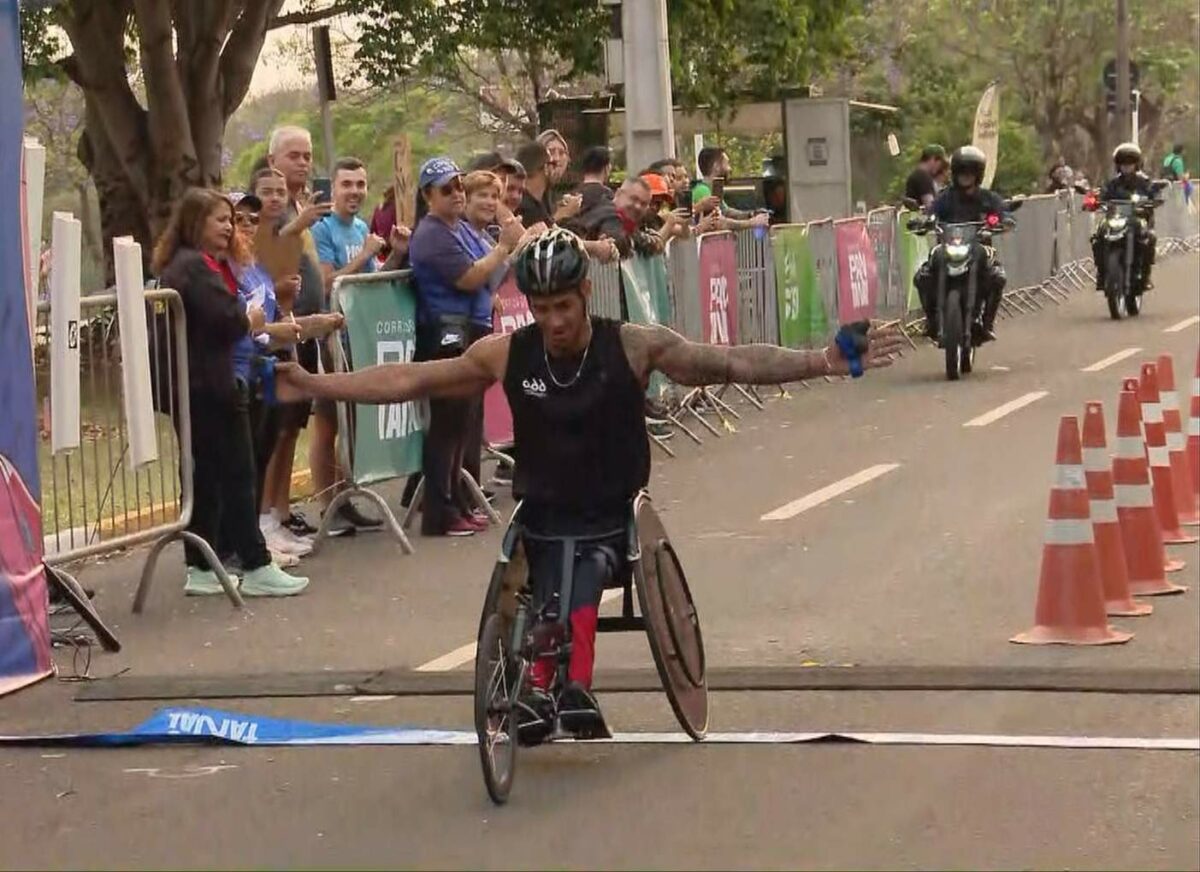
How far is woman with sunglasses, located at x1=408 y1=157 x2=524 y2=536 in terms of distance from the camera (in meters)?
13.0

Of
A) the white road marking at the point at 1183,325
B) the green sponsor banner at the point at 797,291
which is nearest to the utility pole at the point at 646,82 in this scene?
the green sponsor banner at the point at 797,291

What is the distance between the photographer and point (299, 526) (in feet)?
43.9

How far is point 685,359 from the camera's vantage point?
7.87 metres

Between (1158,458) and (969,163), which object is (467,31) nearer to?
(969,163)

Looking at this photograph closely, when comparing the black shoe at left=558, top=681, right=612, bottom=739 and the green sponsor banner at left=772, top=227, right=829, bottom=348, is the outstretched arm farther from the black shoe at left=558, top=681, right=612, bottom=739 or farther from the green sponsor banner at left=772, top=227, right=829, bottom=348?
the green sponsor banner at left=772, top=227, right=829, bottom=348

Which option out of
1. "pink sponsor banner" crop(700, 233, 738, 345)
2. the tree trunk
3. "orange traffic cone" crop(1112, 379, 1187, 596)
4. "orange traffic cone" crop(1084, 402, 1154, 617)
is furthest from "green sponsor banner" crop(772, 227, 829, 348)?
"orange traffic cone" crop(1084, 402, 1154, 617)

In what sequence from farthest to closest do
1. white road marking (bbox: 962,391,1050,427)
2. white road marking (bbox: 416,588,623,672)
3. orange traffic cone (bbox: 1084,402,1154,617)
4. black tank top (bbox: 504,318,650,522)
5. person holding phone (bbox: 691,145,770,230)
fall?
person holding phone (bbox: 691,145,770,230) → white road marking (bbox: 962,391,1050,427) → orange traffic cone (bbox: 1084,402,1154,617) → white road marking (bbox: 416,588,623,672) → black tank top (bbox: 504,318,650,522)

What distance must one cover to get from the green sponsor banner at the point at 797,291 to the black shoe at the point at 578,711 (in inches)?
528

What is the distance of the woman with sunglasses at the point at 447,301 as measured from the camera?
13039mm

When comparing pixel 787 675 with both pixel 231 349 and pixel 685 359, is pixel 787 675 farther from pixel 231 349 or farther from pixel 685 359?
pixel 231 349

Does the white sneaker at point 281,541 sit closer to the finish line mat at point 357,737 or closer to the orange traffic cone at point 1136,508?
the finish line mat at point 357,737

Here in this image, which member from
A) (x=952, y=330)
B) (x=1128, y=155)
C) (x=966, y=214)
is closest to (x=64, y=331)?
(x=952, y=330)

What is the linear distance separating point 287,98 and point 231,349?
78576 millimetres

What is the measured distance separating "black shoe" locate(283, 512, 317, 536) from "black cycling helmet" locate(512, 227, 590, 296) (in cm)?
583
